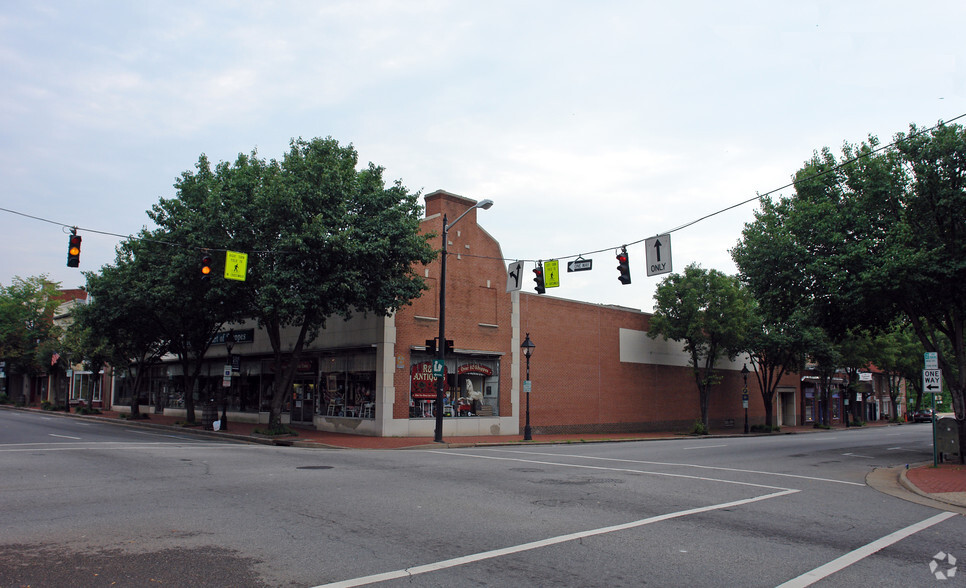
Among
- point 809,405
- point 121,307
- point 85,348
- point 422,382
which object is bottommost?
point 809,405

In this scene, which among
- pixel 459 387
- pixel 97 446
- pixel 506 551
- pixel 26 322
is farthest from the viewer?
pixel 26 322

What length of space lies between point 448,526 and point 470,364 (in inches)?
823

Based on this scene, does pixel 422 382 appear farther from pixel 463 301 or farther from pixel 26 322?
pixel 26 322

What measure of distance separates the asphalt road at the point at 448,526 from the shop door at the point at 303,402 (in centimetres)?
1505

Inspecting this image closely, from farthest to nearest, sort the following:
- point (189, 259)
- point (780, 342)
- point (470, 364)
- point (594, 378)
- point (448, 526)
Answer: point (780, 342)
point (594, 378)
point (470, 364)
point (189, 259)
point (448, 526)

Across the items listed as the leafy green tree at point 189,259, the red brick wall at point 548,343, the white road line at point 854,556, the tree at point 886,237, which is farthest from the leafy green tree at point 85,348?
the white road line at point 854,556

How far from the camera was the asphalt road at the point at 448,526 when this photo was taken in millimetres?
6586

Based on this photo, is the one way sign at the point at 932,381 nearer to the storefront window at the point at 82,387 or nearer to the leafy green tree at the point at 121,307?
the leafy green tree at the point at 121,307

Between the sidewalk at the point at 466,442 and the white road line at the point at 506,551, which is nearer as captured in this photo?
the white road line at the point at 506,551

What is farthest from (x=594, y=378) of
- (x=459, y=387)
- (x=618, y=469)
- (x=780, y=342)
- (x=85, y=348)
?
(x=85, y=348)

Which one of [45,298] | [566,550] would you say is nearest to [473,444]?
[566,550]

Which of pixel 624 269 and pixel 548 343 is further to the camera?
pixel 548 343

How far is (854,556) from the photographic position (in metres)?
7.61

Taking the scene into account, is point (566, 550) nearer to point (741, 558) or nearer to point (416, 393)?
point (741, 558)
